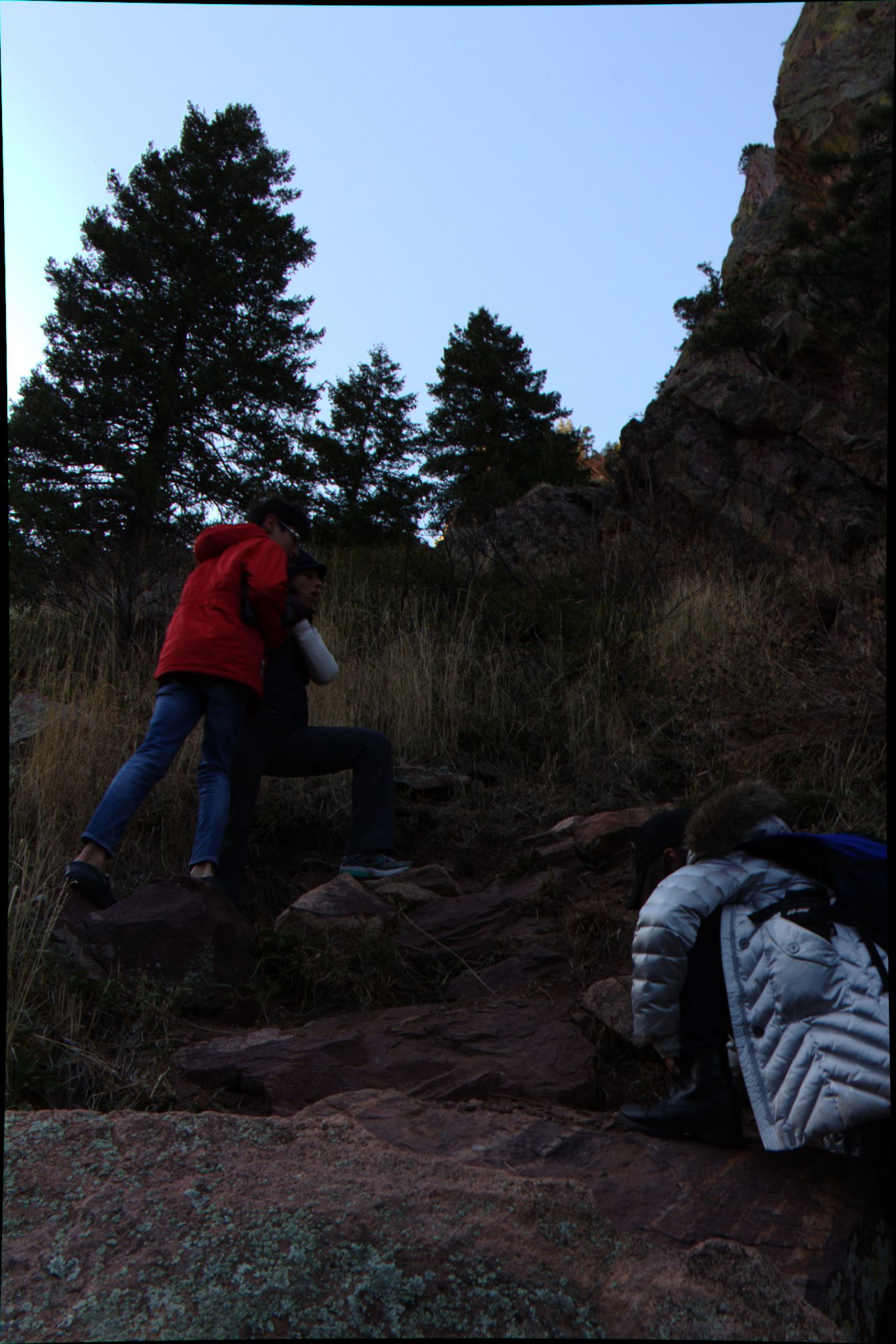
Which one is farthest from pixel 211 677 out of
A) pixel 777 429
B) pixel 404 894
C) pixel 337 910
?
pixel 777 429

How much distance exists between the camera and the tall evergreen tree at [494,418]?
19.2m

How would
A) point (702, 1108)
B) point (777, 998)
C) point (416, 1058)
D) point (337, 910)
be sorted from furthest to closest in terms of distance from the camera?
point (337, 910) < point (416, 1058) < point (702, 1108) < point (777, 998)

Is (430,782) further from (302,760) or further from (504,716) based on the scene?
(302,760)

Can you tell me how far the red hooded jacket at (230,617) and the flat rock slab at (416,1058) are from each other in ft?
5.29

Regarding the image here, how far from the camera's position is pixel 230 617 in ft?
14.5

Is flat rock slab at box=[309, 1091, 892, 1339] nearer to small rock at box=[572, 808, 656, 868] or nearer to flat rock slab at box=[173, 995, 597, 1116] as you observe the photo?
flat rock slab at box=[173, 995, 597, 1116]

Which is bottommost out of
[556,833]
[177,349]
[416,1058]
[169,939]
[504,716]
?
[416,1058]

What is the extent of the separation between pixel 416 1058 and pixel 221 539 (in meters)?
2.56

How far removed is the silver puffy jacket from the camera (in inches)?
86.8

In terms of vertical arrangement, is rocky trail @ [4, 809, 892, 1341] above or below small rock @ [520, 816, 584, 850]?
below

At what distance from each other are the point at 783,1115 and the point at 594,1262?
0.63 metres

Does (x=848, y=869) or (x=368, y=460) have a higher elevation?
(x=368, y=460)

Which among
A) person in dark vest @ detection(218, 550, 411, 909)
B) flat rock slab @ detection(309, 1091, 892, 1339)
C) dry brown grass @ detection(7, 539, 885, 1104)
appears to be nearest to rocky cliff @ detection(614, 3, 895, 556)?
dry brown grass @ detection(7, 539, 885, 1104)

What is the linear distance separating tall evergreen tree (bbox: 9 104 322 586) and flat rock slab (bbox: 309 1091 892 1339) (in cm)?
1182
